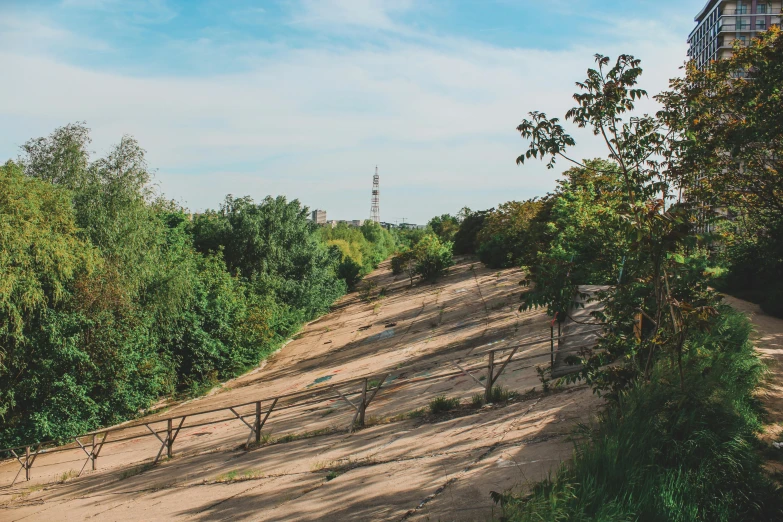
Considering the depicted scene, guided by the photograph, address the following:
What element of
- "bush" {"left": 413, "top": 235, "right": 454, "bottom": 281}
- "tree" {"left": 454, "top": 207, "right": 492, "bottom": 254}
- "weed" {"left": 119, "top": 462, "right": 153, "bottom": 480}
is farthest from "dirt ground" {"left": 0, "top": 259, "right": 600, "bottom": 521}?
"tree" {"left": 454, "top": 207, "right": 492, "bottom": 254}

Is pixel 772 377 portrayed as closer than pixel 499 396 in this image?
Yes

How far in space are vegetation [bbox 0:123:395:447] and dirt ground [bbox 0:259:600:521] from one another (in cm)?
142

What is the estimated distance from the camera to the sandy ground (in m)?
5.81

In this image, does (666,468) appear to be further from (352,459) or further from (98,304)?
(98,304)

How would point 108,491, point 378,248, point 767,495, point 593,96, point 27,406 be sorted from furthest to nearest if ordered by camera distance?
point 378,248
point 27,406
point 108,491
point 593,96
point 767,495

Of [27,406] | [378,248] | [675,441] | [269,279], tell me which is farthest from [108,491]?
[378,248]

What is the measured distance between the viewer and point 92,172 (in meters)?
21.3

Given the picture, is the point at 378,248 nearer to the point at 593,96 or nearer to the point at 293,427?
the point at 293,427

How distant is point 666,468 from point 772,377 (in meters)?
3.91

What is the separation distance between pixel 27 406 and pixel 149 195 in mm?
8204

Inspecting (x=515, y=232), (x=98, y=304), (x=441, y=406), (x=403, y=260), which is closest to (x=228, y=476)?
(x=441, y=406)

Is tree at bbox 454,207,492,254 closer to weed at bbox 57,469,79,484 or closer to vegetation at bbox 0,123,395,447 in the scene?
vegetation at bbox 0,123,395,447

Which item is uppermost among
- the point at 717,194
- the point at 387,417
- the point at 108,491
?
the point at 717,194

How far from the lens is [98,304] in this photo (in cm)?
1775
